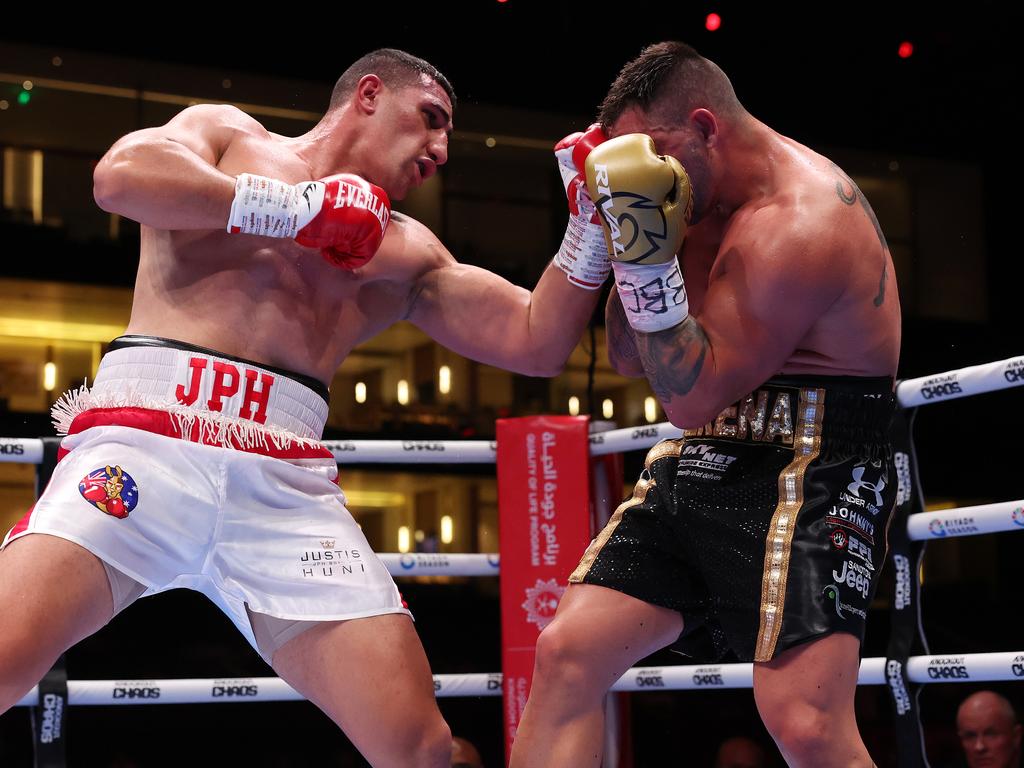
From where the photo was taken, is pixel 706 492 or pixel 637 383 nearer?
pixel 706 492

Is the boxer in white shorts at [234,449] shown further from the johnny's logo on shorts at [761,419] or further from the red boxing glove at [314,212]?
the johnny's logo on shorts at [761,419]

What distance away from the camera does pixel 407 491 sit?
1125 centimetres

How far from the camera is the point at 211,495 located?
210 cm

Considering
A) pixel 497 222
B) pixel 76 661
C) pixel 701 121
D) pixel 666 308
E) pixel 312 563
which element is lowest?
pixel 76 661

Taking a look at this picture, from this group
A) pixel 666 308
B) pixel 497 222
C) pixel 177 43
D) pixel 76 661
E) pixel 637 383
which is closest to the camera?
pixel 666 308

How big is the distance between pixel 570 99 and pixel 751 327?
600 centimetres

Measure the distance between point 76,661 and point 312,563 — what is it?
16.6 feet

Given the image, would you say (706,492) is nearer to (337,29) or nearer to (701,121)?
(701,121)

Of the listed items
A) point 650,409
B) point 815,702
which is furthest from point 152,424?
point 650,409

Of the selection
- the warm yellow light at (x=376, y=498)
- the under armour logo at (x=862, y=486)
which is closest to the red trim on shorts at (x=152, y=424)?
the under armour logo at (x=862, y=486)

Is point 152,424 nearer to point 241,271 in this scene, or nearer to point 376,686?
point 241,271

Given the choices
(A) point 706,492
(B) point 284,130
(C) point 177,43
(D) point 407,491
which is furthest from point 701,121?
(D) point 407,491

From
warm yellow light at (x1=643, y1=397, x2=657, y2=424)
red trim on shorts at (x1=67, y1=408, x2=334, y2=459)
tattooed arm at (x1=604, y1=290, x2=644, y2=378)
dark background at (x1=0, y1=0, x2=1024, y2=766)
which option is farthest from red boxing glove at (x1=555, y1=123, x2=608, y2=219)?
warm yellow light at (x1=643, y1=397, x2=657, y2=424)

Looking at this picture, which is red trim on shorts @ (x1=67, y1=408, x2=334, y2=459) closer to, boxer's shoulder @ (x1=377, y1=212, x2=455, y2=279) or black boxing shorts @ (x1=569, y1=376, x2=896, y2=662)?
boxer's shoulder @ (x1=377, y1=212, x2=455, y2=279)
